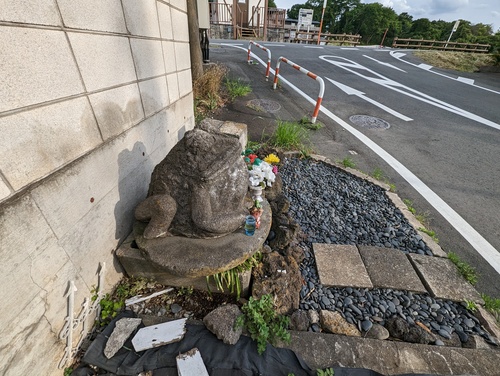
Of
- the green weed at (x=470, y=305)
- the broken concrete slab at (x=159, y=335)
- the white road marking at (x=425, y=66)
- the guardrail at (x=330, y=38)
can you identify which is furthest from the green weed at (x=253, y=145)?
the guardrail at (x=330, y=38)

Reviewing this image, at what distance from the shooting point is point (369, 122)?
243 inches

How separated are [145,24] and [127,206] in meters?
1.95

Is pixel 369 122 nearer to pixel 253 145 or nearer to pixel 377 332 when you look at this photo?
pixel 253 145

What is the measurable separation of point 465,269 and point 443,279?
1.17ft

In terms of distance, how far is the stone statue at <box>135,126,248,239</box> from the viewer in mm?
1900

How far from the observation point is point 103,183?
1.93 m

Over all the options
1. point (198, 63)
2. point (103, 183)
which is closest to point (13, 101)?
point (103, 183)

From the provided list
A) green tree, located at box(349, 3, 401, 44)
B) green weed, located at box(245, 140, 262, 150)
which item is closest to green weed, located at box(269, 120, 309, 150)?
green weed, located at box(245, 140, 262, 150)

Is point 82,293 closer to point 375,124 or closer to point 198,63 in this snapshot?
point 198,63

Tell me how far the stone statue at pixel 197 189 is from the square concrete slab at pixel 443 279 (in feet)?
6.94

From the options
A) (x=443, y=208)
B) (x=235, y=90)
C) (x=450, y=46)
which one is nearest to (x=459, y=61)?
(x=450, y=46)

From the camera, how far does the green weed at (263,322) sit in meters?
1.82

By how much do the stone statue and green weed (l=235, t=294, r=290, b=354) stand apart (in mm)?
694

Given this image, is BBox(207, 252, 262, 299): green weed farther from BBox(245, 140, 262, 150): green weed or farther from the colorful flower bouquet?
BBox(245, 140, 262, 150): green weed
